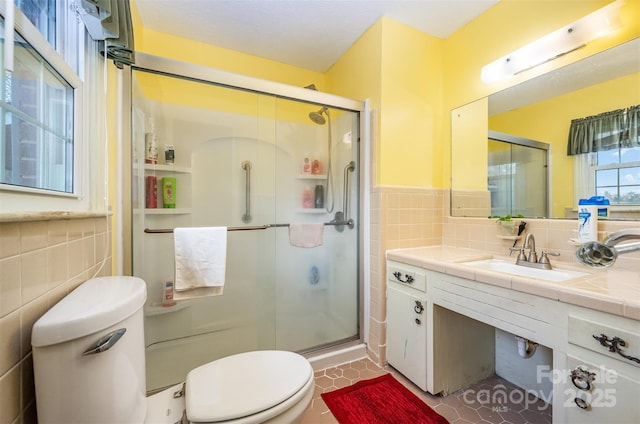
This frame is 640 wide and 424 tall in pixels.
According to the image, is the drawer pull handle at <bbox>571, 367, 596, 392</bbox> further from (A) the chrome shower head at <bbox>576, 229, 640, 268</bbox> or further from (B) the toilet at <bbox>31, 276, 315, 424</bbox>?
(B) the toilet at <bbox>31, 276, 315, 424</bbox>

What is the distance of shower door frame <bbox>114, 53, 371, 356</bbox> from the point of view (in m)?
1.26

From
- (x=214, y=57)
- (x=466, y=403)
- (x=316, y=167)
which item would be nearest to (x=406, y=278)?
(x=466, y=403)

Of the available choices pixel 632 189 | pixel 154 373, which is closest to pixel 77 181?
pixel 154 373

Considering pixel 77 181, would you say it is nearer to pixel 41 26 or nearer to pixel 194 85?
pixel 41 26

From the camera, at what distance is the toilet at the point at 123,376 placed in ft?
1.80

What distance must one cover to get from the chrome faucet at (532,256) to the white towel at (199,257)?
1613 millimetres

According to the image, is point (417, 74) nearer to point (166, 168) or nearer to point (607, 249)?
point (607, 249)

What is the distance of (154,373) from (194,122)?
146cm

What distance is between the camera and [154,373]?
56.1 inches

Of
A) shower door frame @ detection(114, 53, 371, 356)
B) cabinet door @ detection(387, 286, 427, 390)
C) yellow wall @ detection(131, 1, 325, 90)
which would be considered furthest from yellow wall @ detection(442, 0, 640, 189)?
yellow wall @ detection(131, 1, 325, 90)

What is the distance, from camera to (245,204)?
1624mm

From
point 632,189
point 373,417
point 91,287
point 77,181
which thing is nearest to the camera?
point 91,287

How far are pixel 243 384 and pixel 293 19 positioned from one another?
2.13 m

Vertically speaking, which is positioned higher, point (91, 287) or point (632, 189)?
point (632, 189)
